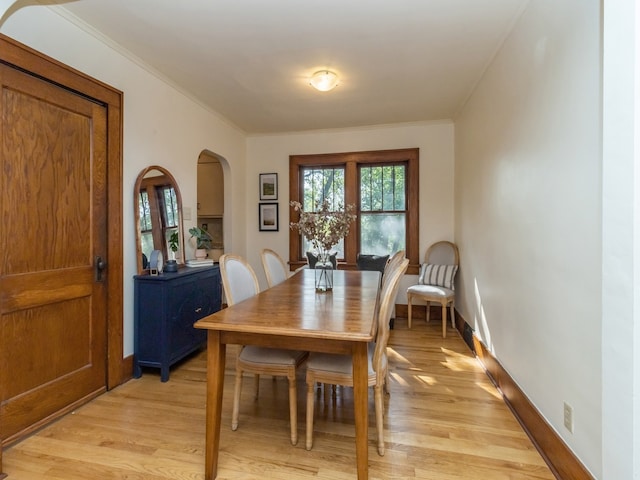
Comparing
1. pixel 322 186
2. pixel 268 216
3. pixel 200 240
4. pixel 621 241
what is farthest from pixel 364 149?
pixel 621 241

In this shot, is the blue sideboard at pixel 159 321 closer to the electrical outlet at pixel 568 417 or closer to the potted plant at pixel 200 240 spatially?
the potted plant at pixel 200 240

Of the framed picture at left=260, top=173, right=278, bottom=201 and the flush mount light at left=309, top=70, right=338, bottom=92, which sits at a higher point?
the flush mount light at left=309, top=70, right=338, bottom=92

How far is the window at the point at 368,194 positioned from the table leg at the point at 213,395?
3242 mm

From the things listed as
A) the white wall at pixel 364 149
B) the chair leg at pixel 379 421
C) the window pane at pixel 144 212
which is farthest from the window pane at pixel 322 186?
the chair leg at pixel 379 421

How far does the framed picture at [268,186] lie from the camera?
4840 mm

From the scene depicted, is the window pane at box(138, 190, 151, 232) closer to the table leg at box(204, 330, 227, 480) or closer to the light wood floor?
the light wood floor

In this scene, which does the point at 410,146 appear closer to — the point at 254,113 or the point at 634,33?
the point at 254,113

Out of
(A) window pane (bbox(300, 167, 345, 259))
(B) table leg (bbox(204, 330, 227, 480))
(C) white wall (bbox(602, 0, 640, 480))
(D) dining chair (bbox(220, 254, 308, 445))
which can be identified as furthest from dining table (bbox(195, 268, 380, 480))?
(A) window pane (bbox(300, 167, 345, 259))

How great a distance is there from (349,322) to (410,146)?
3.57 meters

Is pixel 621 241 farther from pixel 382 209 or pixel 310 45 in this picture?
pixel 382 209

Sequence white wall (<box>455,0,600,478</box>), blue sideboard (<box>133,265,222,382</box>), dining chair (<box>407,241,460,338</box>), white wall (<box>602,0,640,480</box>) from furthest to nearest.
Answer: dining chair (<box>407,241,460,338</box>), blue sideboard (<box>133,265,222,382</box>), white wall (<box>455,0,600,478</box>), white wall (<box>602,0,640,480</box>)

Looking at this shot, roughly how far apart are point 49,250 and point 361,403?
210cm

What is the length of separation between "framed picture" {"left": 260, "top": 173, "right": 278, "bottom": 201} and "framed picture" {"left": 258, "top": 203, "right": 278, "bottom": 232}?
0.12 m

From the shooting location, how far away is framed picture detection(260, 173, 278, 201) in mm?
4840
